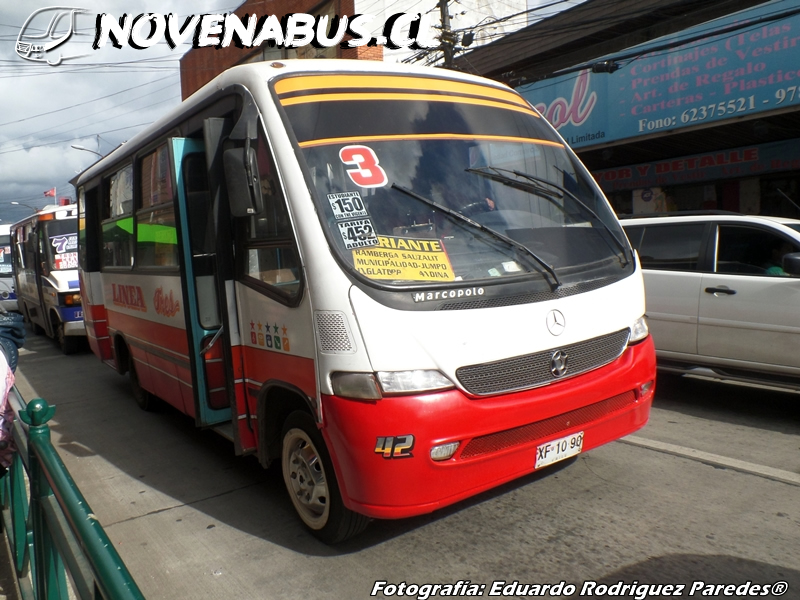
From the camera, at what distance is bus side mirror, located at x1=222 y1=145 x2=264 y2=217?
3.64m

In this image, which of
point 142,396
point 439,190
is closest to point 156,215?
point 142,396

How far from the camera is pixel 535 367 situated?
3561mm

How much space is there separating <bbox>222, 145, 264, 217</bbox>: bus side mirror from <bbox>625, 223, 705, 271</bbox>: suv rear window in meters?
4.49

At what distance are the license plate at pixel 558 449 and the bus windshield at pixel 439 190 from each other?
83 cm

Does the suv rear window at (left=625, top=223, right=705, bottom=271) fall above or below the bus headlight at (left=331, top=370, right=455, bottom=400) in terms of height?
above

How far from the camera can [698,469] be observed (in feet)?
15.2

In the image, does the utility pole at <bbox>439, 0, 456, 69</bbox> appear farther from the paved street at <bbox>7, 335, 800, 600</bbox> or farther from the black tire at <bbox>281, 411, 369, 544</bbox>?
the black tire at <bbox>281, 411, 369, 544</bbox>

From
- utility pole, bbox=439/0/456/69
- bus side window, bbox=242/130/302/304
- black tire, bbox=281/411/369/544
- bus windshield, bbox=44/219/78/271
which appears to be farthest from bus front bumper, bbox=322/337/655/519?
utility pole, bbox=439/0/456/69

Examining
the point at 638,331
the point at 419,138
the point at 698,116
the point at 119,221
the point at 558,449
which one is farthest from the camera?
the point at 698,116

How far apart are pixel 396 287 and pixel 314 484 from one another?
1.24 metres

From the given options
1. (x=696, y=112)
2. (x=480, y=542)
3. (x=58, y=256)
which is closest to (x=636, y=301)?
(x=480, y=542)

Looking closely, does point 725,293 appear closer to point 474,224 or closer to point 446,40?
point 474,224

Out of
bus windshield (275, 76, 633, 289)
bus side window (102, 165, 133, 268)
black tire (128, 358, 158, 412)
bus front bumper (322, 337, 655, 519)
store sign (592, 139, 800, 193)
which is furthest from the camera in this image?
store sign (592, 139, 800, 193)

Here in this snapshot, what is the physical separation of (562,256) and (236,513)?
258cm
